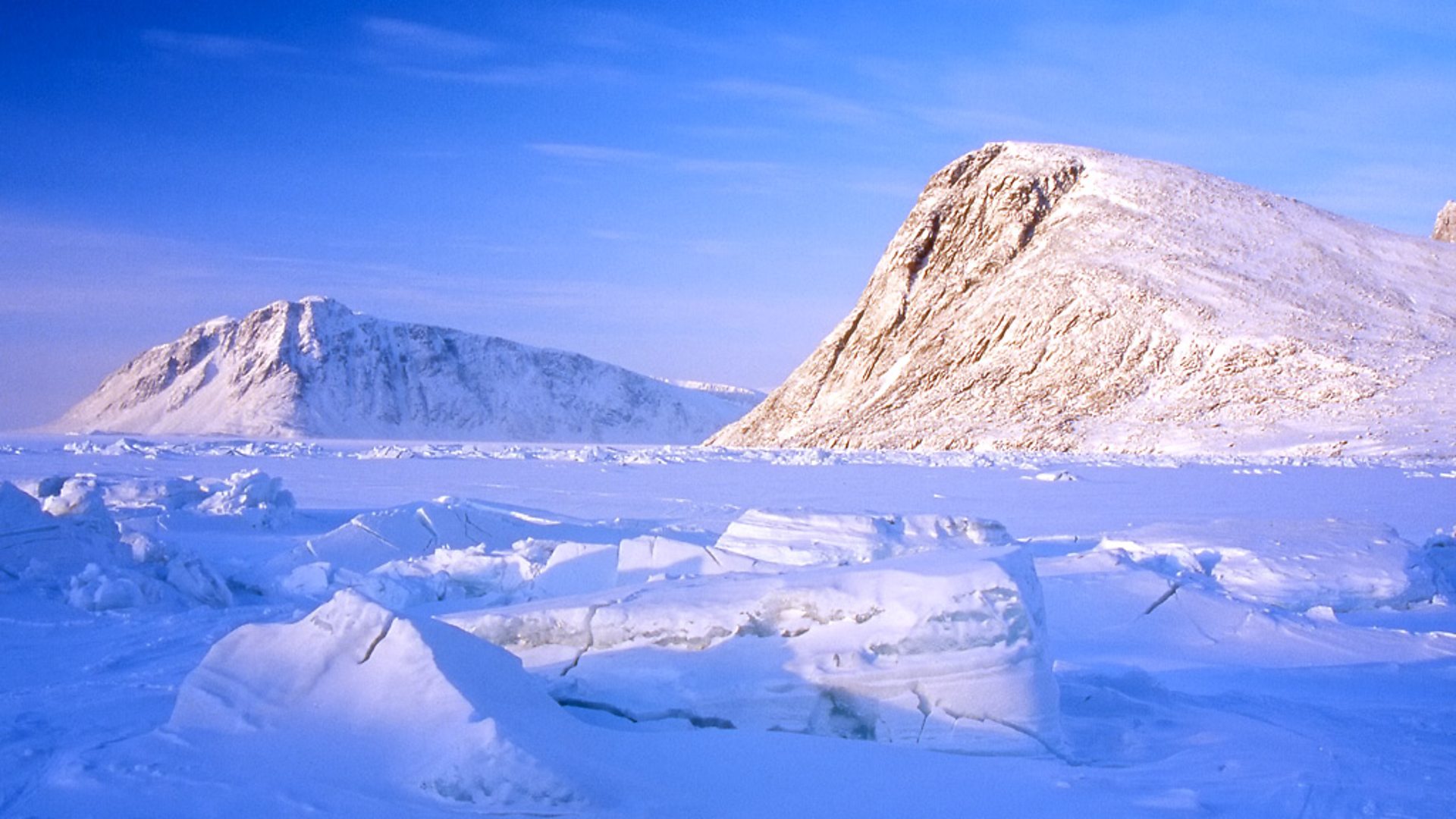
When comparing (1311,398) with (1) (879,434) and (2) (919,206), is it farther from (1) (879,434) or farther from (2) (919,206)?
(2) (919,206)

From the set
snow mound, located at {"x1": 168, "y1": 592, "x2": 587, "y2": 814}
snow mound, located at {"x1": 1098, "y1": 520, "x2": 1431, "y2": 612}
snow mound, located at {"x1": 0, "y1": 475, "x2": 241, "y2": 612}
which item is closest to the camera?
snow mound, located at {"x1": 168, "y1": 592, "x2": 587, "y2": 814}

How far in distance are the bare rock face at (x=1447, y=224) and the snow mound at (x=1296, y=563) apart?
62610 millimetres

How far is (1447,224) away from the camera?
199 ft

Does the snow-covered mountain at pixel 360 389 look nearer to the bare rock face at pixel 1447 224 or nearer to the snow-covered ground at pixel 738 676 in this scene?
the bare rock face at pixel 1447 224

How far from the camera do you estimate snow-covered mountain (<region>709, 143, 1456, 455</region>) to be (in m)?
31.9

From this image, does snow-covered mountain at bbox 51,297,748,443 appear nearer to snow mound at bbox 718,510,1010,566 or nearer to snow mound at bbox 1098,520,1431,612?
snow mound at bbox 718,510,1010,566

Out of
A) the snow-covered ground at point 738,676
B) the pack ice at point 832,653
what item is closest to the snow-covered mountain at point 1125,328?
the snow-covered ground at point 738,676

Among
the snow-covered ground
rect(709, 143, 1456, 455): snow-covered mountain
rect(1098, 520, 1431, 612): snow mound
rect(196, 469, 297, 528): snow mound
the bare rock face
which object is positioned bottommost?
rect(196, 469, 297, 528): snow mound

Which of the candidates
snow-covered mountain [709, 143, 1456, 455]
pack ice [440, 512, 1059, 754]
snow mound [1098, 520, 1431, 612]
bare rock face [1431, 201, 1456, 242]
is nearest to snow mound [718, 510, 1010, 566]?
snow mound [1098, 520, 1431, 612]

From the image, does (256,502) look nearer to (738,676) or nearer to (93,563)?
(93,563)

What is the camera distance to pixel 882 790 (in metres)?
3.18

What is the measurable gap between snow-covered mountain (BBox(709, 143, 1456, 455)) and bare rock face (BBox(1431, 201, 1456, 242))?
18910mm

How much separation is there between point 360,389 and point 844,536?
65.7 metres

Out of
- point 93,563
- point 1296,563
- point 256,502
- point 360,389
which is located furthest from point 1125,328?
point 360,389
